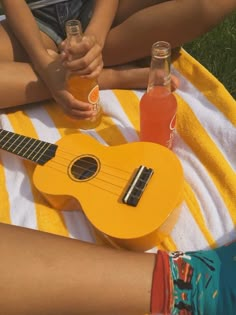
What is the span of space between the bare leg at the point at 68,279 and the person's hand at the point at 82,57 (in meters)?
0.50

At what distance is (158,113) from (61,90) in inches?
13.1

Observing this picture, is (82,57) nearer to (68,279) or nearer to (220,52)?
(68,279)

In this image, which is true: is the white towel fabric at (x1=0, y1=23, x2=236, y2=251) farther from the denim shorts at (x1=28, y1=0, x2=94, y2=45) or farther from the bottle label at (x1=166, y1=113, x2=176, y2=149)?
the denim shorts at (x1=28, y1=0, x2=94, y2=45)

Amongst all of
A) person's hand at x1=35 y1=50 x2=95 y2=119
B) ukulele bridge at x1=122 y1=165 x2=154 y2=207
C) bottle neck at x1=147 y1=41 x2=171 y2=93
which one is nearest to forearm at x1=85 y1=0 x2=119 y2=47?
person's hand at x1=35 y1=50 x2=95 y2=119

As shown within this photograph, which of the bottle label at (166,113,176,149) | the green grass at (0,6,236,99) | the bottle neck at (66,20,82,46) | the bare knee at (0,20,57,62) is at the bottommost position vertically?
the green grass at (0,6,236,99)

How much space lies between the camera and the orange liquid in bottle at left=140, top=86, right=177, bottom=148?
3.57 feet

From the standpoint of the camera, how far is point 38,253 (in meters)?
0.86

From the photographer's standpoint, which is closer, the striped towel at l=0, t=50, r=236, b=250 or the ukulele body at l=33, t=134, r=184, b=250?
the ukulele body at l=33, t=134, r=184, b=250

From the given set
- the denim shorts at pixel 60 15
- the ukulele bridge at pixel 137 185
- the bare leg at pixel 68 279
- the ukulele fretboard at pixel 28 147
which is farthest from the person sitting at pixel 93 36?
the bare leg at pixel 68 279

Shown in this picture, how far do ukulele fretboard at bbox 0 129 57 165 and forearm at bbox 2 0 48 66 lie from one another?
29 cm

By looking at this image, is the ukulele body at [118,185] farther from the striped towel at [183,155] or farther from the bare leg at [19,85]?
the bare leg at [19,85]

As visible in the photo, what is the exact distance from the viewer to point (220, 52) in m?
1.80

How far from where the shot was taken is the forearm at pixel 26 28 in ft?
4.45

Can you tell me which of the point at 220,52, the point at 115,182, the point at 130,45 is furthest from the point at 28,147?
the point at 220,52
